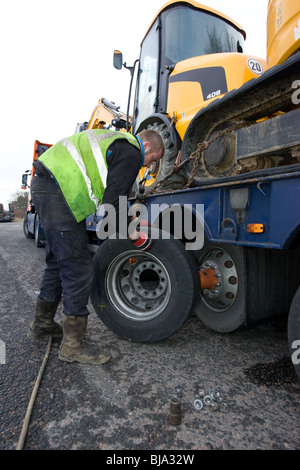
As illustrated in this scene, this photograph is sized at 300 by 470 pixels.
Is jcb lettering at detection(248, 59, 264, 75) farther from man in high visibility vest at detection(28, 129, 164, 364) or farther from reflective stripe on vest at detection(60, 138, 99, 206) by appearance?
reflective stripe on vest at detection(60, 138, 99, 206)

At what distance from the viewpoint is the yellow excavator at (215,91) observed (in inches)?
82.6

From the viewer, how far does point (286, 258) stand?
2.49 meters

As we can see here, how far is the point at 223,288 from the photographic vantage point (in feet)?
8.32

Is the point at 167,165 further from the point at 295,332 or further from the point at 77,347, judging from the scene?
the point at 295,332

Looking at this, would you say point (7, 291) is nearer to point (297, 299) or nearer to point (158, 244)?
point (158, 244)

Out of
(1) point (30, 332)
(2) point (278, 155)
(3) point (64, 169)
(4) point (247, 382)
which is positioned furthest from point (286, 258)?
(1) point (30, 332)

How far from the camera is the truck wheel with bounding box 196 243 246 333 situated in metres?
2.36

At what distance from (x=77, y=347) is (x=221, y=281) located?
1.27 metres

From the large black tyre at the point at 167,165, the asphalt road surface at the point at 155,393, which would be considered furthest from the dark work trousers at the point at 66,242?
the large black tyre at the point at 167,165

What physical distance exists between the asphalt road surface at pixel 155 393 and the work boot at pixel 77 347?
0.06 m

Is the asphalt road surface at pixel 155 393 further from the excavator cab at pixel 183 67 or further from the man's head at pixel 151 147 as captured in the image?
the excavator cab at pixel 183 67

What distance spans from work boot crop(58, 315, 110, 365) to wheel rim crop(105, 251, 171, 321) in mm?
436

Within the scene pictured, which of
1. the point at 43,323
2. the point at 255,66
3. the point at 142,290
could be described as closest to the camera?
the point at 43,323

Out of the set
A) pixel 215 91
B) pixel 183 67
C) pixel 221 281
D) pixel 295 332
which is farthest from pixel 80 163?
pixel 183 67
